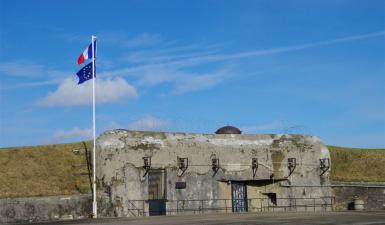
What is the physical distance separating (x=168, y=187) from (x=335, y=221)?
39.7 feet

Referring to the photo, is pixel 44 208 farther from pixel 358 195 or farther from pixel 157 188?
pixel 358 195

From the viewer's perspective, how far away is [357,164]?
3909 centimetres

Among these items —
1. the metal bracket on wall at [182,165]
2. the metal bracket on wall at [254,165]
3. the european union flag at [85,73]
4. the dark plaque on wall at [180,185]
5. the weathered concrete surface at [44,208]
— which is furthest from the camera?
the metal bracket on wall at [254,165]

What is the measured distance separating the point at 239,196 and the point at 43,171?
37.9 ft

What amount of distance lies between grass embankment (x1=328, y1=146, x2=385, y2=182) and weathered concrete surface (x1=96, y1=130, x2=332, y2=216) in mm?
3487

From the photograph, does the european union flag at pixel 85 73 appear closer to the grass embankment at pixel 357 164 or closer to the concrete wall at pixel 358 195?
the concrete wall at pixel 358 195

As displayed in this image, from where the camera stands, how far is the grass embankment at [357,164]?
122ft

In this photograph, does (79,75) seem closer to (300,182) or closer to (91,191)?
(91,191)

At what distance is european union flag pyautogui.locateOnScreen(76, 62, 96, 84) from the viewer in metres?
29.0

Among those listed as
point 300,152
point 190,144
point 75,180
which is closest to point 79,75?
point 75,180

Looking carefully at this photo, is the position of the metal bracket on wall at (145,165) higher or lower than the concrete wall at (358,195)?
higher

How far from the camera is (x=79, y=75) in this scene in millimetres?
29391

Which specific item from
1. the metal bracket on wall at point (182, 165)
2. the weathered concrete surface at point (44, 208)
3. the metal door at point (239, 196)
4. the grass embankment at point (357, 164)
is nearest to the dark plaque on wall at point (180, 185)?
the metal bracket on wall at point (182, 165)

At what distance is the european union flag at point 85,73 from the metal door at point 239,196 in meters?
10.8
